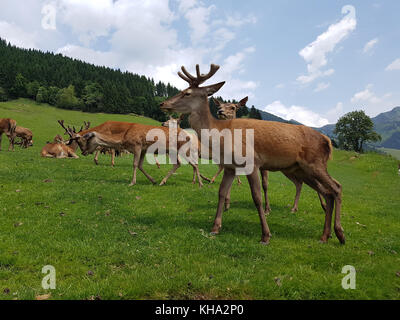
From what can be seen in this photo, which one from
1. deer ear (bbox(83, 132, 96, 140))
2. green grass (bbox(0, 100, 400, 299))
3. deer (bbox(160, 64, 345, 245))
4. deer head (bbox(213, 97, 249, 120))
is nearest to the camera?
green grass (bbox(0, 100, 400, 299))

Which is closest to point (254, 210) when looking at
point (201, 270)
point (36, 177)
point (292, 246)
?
point (292, 246)

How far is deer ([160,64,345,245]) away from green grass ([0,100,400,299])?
77 centimetres

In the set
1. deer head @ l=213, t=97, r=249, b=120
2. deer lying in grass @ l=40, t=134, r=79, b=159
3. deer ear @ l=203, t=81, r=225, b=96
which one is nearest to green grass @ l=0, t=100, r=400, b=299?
deer head @ l=213, t=97, r=249, b=120

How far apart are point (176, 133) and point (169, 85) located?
159090mm

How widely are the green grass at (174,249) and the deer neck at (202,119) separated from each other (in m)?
2.65

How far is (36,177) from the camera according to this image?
11.5 meters

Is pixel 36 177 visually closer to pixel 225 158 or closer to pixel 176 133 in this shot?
pixel 176 133

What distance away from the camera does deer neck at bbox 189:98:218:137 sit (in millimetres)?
6727

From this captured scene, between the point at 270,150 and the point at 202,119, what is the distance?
74.5 inches

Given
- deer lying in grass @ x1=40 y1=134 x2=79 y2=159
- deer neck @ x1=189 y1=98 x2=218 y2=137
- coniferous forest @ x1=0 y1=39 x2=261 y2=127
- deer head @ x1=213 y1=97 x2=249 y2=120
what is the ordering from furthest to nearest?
coniferous forest @ x1=0 y1=39 x2=261 y2=127
deer lying in grass @ x1=40 y1=134 x2=79 y2=159
deer head @ x1=213 y1=97 x2=249 y2=120
deer neck @ x1=189 y1=98 x2=218 y2=137

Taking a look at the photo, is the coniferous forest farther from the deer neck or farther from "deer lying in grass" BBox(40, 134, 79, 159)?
the deer neck

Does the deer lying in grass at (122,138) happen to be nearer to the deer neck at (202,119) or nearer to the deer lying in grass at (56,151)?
the deer neck at (202,119)

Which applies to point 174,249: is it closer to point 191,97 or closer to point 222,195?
point 222,195

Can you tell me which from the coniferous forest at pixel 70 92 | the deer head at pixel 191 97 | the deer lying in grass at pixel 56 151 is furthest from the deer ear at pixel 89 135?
the coniferous forest at pixel 70 92
